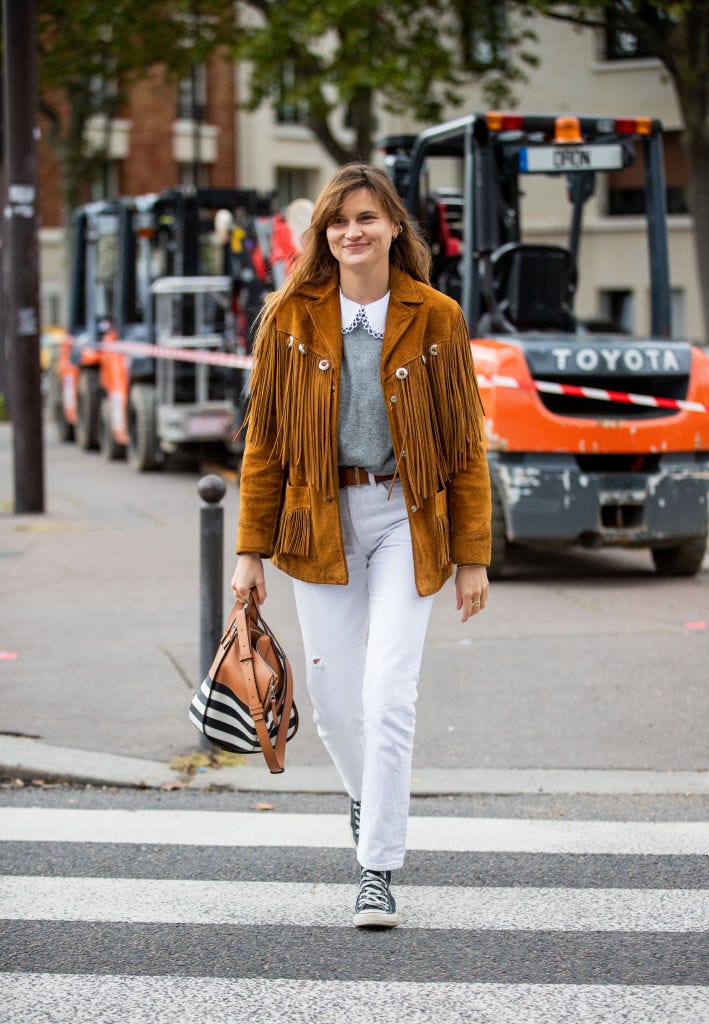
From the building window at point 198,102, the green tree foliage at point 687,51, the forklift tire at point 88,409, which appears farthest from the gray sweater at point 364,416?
the building window at point 198,102

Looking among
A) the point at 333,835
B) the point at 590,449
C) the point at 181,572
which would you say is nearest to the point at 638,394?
the point at 590,449

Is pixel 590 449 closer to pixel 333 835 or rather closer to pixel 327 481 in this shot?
pixel 333 835

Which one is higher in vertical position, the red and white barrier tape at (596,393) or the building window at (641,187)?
the building window at (641,187)

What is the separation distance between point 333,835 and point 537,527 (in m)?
4.64

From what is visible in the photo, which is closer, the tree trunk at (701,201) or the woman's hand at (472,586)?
the woman's hand at (472,586)

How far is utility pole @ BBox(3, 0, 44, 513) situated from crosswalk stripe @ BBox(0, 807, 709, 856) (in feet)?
25.6

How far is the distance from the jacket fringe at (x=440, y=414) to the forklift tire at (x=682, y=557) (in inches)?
230

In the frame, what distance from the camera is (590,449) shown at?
9531 millimetres

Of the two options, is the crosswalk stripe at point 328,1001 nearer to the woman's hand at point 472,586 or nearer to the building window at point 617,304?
the woman's hand at point 472,586

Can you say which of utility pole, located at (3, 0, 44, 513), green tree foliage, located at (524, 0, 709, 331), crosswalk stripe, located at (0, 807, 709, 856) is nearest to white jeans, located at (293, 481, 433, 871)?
crosswalk stripe, located at (0, 807, 709, 856)

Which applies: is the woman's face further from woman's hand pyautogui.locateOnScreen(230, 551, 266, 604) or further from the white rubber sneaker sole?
the white rubber sneaker sole

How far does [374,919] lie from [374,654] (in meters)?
0.69

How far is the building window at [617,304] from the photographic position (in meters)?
37.4

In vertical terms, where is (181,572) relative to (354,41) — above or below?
below
